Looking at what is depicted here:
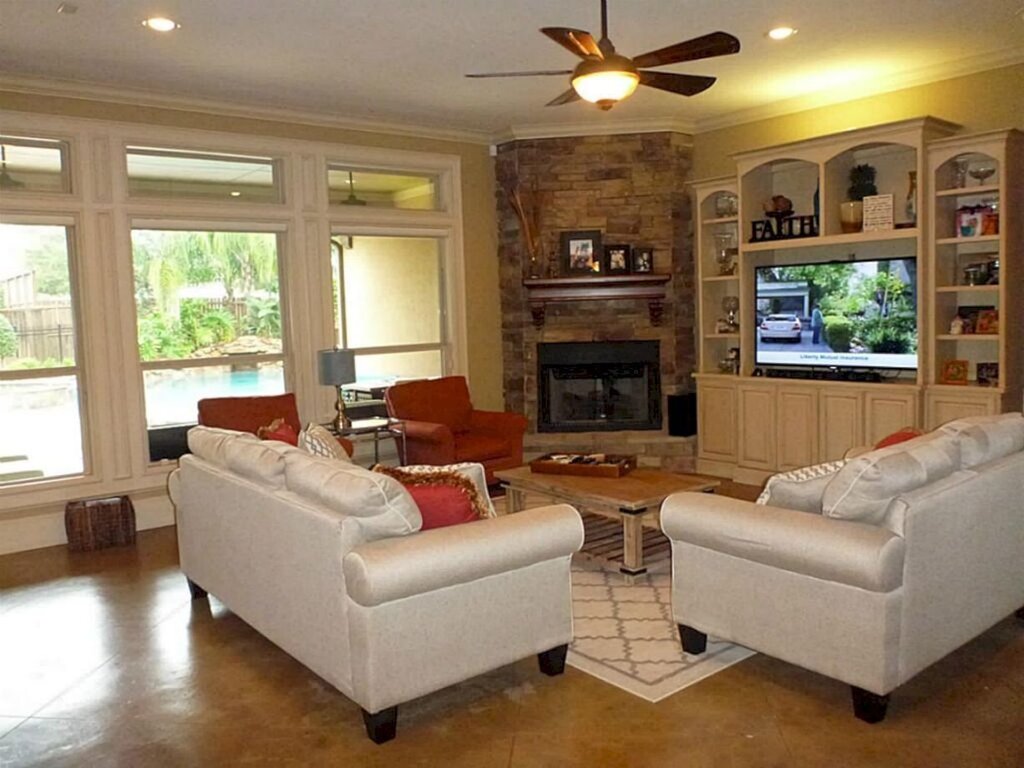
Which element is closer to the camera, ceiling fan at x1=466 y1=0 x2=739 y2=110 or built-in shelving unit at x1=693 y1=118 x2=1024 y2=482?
ceiling fan at x1=466 y1=0 x2=739 y2=110

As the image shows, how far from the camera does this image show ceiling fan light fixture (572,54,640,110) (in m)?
3.58

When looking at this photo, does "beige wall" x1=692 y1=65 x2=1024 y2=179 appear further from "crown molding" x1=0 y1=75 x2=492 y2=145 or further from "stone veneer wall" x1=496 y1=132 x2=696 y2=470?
"crown molding" x1=0 y1=75 x2=492 y2=145

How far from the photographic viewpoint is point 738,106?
22.4 ft

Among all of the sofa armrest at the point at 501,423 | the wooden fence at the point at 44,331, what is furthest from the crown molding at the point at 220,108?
the sofa armrest at the point at 501,423

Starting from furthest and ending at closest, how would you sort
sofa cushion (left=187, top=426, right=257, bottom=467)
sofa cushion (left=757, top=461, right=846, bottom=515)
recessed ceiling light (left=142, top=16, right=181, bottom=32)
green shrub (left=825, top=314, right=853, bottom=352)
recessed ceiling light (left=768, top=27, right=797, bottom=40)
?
green shrub (left=825, top=314, right=853, bottom=352) < recessed ceiling light (left=768, top=27, right=797, bottom=40) < recessed ceiling light (left=142, top=16, right=181, bottom=32) < sofa cushion (left=187, top=426, right=257, bottom=467) < sofa cushion (left=757, top=461, right=846, bottom=515)

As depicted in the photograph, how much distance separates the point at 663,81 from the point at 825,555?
2269mm

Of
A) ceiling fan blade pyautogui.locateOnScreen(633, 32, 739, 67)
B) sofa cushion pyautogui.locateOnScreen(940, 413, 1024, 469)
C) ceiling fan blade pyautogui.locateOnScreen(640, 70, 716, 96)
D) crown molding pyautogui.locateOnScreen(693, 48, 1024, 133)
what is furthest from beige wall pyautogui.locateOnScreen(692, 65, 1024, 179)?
ceiling fan blade pyautogui.locateOnScreen(633, 32, 739, 67)

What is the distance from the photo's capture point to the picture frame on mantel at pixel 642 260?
7277mm

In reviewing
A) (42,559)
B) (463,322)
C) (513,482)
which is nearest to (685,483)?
(513,482)

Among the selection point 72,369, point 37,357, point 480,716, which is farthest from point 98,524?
point 480,716

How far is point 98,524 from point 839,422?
198 inches

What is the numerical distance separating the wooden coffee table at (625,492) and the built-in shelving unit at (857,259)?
77.6 inches

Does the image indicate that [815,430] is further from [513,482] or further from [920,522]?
[920,522]

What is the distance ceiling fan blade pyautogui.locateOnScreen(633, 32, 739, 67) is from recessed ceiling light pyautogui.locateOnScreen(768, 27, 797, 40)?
156cm
